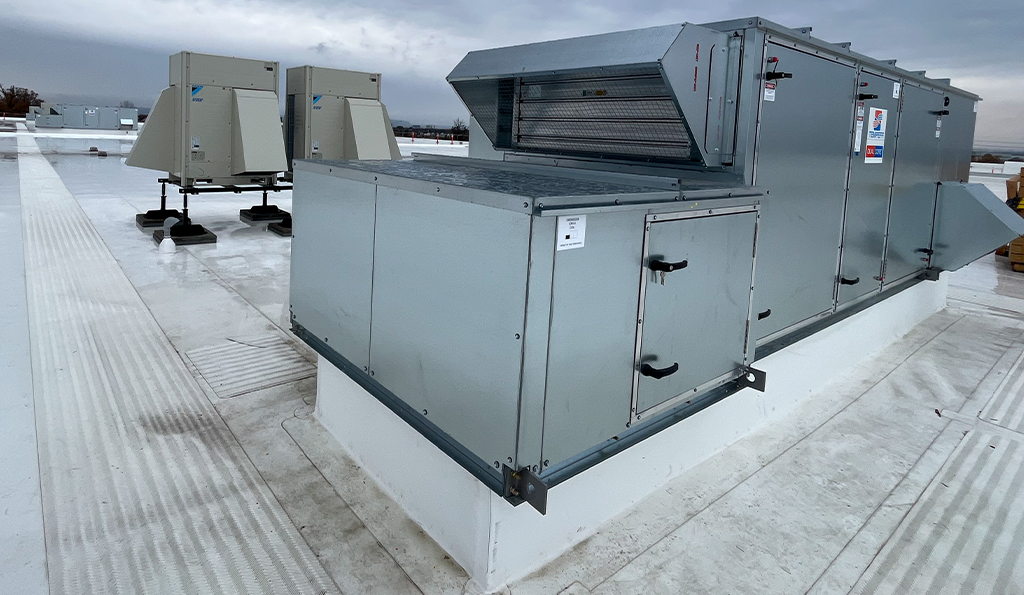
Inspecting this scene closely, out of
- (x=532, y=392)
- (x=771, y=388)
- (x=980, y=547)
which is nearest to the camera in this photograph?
(x=532, y=392)

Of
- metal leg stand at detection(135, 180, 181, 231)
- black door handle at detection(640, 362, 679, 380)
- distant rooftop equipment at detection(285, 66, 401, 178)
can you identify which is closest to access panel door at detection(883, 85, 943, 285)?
black door handle at detection(640, 362, 679, 380)

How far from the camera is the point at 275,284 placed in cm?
556

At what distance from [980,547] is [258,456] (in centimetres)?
275

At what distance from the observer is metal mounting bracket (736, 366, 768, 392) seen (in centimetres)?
252

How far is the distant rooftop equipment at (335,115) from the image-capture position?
812 centimetres

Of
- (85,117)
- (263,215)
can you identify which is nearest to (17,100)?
(85,117)

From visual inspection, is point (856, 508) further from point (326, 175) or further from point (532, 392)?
point (326, 175)

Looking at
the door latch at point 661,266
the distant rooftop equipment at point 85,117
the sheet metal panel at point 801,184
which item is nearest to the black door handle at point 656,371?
the door latch at point 661,266

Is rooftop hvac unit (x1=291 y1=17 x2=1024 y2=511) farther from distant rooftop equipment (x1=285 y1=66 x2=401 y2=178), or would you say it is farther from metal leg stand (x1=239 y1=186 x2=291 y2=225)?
metal leg stand (x1=239 y1=186 x2=291 y2=225)

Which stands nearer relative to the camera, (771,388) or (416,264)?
(416,264)

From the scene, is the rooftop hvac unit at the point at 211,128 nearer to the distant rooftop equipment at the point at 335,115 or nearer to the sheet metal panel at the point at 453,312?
the distant rooftop equipment at the point at 335,115

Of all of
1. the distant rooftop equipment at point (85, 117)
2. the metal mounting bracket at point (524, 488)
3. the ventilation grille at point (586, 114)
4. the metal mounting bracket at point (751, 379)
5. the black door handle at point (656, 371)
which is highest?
the distant rooftop equipment at point (85, 117)

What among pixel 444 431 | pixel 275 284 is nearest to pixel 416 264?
pixel 444 431

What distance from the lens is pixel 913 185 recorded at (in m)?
4.36
